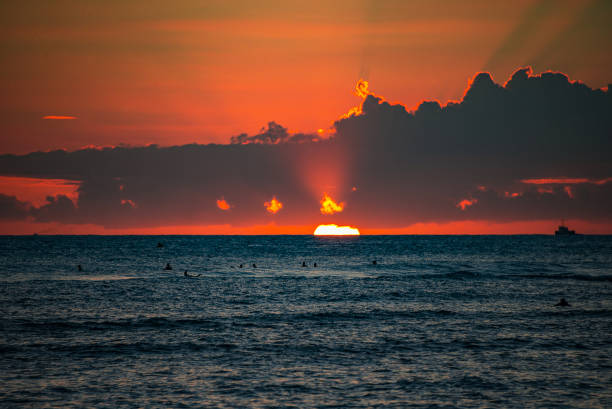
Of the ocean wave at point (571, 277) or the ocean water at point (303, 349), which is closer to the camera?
the ocean water at point (303, 349)

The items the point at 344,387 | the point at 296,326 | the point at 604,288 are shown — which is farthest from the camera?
the point at 604,288

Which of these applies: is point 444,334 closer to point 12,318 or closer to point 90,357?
point 90,357

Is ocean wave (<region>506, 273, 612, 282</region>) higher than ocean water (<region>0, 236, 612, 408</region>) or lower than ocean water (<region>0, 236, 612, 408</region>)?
higher

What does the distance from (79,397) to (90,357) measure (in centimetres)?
759

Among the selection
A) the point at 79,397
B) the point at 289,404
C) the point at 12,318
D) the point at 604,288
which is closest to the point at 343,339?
the point at 289,404

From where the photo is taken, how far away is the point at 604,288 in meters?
66.6

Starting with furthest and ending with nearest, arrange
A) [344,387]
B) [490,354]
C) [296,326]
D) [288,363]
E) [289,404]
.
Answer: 1. [296,326]
2. [490,354]
3. [288,363]
4. [344,387]
5. [289,404]

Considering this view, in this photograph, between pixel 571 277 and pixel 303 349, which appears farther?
pixel 571 277

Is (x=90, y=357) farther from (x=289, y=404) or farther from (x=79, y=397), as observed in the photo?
(x=289, y=404)

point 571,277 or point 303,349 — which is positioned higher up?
point 571,277

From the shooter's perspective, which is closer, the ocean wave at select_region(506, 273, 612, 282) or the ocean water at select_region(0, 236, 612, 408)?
Result: the ocean water at select_region(0, 236, 612, 408)

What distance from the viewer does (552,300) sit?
55.3m

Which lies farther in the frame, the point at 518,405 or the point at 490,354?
the point at 490,354

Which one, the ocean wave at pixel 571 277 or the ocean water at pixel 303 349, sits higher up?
the ocean wave at pixel 571 277
